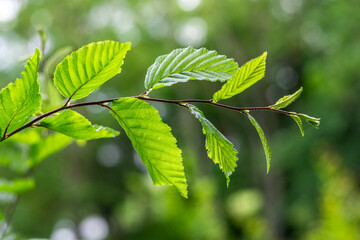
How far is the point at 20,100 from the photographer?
35cm

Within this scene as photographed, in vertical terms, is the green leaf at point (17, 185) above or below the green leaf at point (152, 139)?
below

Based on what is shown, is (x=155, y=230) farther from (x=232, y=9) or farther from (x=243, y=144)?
(x=243, y=144)

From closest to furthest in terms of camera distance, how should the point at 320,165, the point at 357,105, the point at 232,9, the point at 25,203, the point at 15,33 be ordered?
the point at 320,165, the point at 357,105, the point at 232,9, the point at 15,33, the point at 25,203

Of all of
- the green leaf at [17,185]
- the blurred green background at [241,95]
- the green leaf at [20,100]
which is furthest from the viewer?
Result: the blurred green background at [241,95]

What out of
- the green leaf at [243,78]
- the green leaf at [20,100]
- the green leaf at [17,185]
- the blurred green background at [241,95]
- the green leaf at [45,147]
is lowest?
the blurred green background at [241,95]

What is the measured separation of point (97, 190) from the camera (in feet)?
33.0

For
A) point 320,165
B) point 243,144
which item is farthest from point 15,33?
point 320,165

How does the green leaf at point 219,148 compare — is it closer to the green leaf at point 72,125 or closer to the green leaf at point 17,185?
the green leaf at point 72,125

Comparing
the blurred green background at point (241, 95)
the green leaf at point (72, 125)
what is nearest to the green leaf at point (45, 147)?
the green leaf at point (72, 125)

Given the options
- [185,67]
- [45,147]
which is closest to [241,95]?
[45,147]

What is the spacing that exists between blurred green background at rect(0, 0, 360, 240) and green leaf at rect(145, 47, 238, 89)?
514 centimetres

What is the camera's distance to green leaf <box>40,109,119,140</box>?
0.38 meters

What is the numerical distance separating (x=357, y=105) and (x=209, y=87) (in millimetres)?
3280

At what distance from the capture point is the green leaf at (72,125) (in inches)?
14.8
